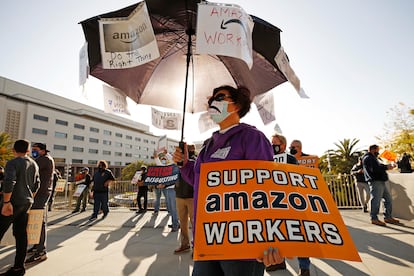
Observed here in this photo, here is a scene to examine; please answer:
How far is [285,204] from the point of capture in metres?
1.39

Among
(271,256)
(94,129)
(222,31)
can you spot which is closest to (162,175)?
(222,31)

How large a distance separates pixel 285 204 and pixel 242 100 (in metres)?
0.91

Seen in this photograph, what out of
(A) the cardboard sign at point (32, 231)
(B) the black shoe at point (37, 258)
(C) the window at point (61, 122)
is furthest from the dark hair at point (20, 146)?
(C) the window at point (61, 122)

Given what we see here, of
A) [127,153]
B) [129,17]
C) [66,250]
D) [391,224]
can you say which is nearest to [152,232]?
[66,250]

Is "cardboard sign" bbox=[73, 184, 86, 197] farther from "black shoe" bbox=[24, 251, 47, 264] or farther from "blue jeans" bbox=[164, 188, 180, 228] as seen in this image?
"black shoe" bbox=[24, 251, 47, 264]

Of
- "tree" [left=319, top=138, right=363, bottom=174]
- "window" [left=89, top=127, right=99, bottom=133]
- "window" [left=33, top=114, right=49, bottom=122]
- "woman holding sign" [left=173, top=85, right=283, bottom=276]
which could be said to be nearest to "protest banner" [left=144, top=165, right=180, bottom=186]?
"woman holding sign" [left=173, top=85, right=283, bottom=276]

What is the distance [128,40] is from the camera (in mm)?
2525

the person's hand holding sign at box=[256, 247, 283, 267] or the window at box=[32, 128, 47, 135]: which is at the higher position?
the window at box=[32, 128, 47, 135]

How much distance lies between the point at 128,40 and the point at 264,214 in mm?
2283

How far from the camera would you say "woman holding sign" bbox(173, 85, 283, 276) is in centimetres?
137

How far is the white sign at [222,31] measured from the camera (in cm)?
223

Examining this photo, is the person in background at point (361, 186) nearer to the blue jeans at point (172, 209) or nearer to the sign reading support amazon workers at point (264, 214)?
the blue jeans at point (172, 209)

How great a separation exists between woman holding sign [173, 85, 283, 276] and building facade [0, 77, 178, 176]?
5432cm

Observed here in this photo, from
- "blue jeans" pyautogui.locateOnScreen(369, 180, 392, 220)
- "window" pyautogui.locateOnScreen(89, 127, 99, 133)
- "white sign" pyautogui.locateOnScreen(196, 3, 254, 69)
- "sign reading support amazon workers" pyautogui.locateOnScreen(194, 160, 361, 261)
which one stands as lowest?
"blue jeans" pyautogui.locateOnScreen(369, 180, 392, 220)
